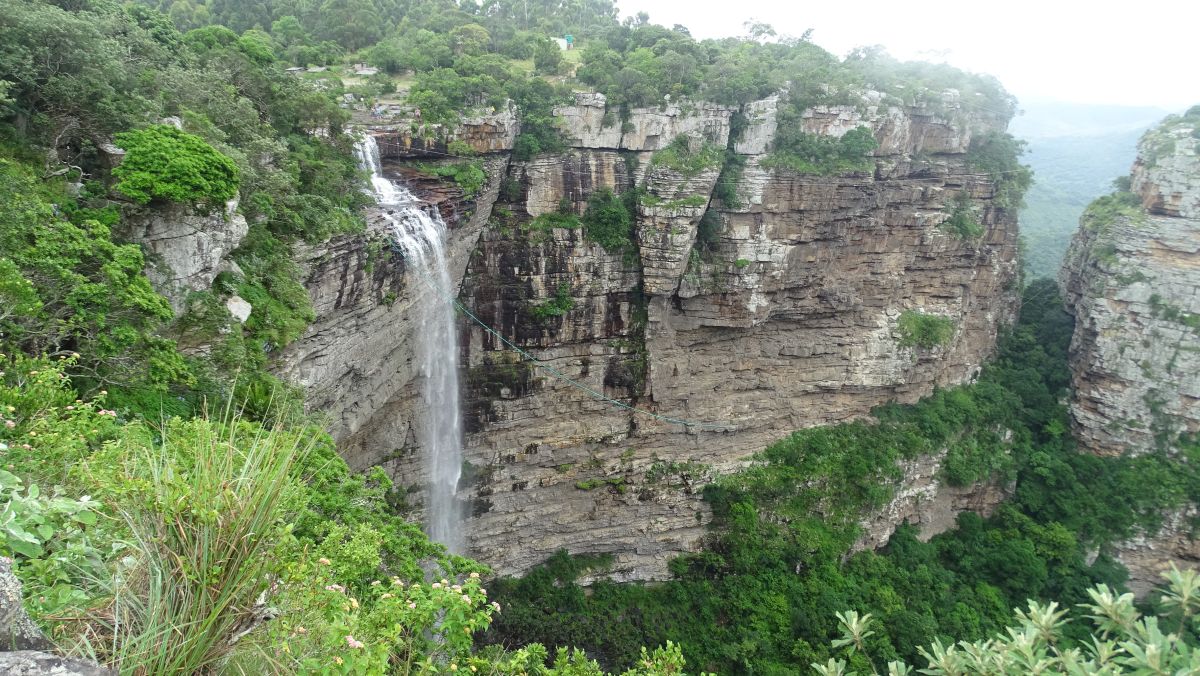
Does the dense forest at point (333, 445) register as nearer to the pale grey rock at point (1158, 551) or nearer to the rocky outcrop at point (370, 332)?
the pale grey rock at point (1158, 551)

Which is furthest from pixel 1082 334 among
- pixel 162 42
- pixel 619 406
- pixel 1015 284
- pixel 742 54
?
pixel 162 42

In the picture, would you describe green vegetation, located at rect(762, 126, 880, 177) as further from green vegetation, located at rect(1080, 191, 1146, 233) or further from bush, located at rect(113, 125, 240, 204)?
bush, located at rect(113, 125, 240, 204)

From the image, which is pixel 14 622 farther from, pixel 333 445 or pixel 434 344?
pixel 434 344

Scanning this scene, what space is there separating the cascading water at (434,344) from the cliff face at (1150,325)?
2589 cm

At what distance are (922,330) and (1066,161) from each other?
52.7 meters

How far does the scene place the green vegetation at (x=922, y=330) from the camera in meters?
24.1

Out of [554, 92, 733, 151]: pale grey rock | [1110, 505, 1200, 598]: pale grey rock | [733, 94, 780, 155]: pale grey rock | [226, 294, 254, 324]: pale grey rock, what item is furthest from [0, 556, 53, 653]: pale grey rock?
[1110, 505, 1200, 598]: pale grey rock

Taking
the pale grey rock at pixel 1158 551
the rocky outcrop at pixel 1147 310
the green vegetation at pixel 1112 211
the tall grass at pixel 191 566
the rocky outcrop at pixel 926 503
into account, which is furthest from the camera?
the green vegetation at pixel 1112 211

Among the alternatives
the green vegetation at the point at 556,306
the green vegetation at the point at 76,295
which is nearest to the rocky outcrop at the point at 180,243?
the green vegetation at the point at 76,295

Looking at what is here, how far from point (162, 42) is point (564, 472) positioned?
1680cm

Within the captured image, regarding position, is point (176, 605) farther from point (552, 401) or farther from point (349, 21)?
point (349, 21)

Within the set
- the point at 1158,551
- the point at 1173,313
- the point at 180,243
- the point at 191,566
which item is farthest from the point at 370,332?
the point at 1158,551

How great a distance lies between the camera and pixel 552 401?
20953 millimetres

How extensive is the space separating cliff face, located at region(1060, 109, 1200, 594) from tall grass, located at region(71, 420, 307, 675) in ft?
101
